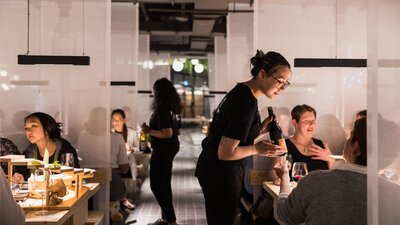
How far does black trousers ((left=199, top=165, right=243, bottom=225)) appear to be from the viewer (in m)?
2.56

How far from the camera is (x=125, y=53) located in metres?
7.41

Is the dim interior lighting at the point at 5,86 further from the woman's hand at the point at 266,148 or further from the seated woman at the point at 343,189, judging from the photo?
the seated woman at the point at 343,189

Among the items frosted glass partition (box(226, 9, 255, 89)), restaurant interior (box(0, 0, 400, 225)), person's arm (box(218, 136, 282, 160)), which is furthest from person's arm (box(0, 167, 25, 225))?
frosted glass partition (box(226, 9, 255, 89))

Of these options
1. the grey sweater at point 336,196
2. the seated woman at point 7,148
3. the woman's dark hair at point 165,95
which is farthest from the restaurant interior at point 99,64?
the grey sweater at point 336,196

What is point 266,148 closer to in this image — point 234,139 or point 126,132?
point 234,139

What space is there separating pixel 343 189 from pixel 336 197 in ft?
0.14

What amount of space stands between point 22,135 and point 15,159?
4.72 feet

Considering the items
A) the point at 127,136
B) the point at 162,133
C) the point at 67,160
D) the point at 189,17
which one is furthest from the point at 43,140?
the point at 189,17

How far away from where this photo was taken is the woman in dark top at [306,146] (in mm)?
3600

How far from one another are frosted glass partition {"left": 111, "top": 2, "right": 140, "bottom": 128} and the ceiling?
228 millimetres

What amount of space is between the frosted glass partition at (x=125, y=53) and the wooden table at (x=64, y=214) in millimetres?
4385

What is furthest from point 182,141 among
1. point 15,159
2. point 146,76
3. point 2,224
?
point 2,224

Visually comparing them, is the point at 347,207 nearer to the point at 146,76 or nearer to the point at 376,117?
the point at 376,117

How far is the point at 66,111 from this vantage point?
14.0 ft
